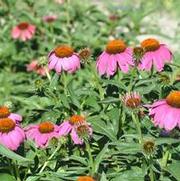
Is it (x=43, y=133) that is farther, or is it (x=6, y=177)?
(x=43, y=133)

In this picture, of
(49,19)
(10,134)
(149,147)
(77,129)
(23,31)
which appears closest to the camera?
(149,147)

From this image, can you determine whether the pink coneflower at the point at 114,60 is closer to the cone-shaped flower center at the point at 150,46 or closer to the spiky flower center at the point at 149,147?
the cone-shaped flower center at the point at 150,46

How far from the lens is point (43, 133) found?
2.02 meters

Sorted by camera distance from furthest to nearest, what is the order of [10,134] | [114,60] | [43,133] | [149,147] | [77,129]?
[114,60] → [43,133] → [10,134] → [77,129] → [149,147]

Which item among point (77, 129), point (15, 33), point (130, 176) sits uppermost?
point (77, 129)

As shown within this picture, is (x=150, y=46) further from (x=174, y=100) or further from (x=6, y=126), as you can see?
(x=6, y=126)

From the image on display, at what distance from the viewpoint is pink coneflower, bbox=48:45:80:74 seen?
2.24 m

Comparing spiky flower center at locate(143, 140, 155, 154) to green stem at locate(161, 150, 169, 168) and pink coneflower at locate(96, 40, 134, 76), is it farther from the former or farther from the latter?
pink coneflower at locate(96, 40, 134, 76)

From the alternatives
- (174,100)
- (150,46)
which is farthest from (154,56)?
(174,100)

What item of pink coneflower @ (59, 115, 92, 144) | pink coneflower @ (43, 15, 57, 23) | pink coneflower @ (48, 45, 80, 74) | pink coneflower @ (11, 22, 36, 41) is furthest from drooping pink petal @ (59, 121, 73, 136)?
pink coneflower @ (43, 15, 57, 23)

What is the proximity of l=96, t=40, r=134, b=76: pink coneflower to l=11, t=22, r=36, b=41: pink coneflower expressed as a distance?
1996 mm

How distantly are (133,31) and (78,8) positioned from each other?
513 mm

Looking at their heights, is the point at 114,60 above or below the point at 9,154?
above

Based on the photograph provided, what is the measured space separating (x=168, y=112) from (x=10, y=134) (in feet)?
1.57
